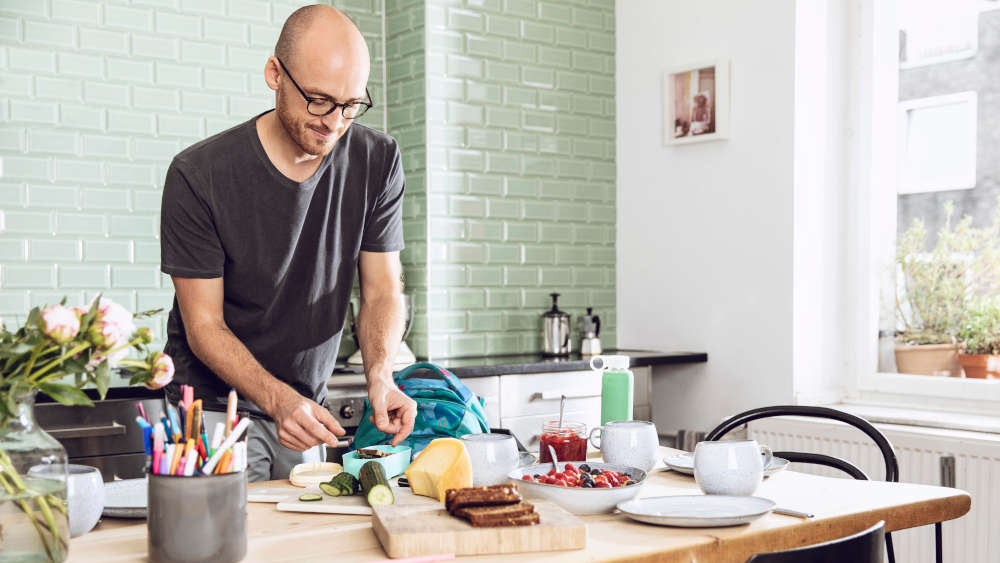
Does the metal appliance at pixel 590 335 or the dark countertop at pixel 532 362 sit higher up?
the metal appliance at pixel 590 335

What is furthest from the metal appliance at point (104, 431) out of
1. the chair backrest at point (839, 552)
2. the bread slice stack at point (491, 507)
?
the chair backrest at point (839, 552)

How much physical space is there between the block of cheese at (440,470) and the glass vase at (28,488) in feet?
1.90

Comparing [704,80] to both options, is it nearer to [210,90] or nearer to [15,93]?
[210,90]

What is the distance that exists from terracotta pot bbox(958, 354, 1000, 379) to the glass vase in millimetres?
3063

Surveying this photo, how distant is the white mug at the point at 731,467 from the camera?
1.67 metres

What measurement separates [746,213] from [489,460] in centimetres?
238

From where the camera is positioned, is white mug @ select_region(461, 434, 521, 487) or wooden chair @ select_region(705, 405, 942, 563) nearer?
white mug @ select_region(461, 434, 521, 487)

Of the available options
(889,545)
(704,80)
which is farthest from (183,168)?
(704,80)

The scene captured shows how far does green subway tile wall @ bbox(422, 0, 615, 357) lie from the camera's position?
3.90 metres

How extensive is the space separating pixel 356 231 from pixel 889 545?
1.39 metres

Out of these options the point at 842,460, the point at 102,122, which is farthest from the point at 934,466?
the point at 102,122

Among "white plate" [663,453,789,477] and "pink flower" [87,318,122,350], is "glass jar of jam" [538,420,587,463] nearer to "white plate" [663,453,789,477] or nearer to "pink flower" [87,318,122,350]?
"white plate" [663,453,789,477]

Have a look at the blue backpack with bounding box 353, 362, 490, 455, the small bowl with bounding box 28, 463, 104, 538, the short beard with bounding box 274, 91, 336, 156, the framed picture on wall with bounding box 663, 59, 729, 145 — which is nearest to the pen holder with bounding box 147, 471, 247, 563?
the small bowl with bounding box 28, 463, 104, 538

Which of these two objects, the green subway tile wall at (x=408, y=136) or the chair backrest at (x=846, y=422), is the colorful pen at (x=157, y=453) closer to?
the chair backrest at (x=846, y=422)
